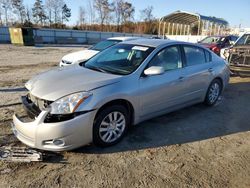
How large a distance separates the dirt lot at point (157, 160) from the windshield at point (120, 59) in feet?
3.74

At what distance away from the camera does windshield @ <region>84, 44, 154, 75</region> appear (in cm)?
391

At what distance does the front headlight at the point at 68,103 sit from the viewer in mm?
3012

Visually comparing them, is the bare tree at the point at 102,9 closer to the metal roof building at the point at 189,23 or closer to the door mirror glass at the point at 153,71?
the metal roof building at the point at 189,23

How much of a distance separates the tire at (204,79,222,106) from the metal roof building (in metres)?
18.1

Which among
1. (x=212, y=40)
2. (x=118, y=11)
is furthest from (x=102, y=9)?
(x=212, y=40)

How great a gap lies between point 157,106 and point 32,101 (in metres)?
2.06

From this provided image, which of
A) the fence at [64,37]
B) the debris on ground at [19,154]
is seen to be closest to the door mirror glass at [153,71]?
the debris on ground at [19,154]

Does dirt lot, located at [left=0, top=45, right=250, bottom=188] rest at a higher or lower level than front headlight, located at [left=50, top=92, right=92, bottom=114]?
lower

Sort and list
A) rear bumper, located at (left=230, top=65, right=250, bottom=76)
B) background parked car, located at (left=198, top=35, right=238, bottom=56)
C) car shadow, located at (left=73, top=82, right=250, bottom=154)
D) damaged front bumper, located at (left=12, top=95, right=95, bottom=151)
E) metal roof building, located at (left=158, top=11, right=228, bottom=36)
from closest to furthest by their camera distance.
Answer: damaged front bumper, located at (left=12, top=95, right=95, bottom=151), car shadow, located at (left=73, top=82, right=250, bottom=154), rear bumper, located at (left=230, top=65, right=250, bottom=76), background parked car, located at (left=198, top=35, right=238, bottom=56), metal roof building, located at (left=158, top=11, right=228, bottom=36)

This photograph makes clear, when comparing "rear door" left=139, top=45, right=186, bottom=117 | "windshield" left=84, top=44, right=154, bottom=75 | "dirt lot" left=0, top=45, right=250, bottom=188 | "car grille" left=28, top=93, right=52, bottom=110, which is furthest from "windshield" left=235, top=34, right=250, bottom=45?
"car grille" left=28, top=93, right=52, bottom=110

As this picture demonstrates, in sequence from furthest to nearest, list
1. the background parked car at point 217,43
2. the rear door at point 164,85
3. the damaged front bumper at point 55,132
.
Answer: the background parked car at point 217,43
the rear door at point 164,85
the damaged front bumper at point 55,132

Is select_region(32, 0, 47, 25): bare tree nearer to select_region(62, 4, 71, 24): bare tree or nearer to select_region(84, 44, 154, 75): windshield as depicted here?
select_region(62, 4, 71, 24): bare tree

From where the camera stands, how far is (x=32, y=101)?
11.1 ft

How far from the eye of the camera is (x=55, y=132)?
2.98 metres
